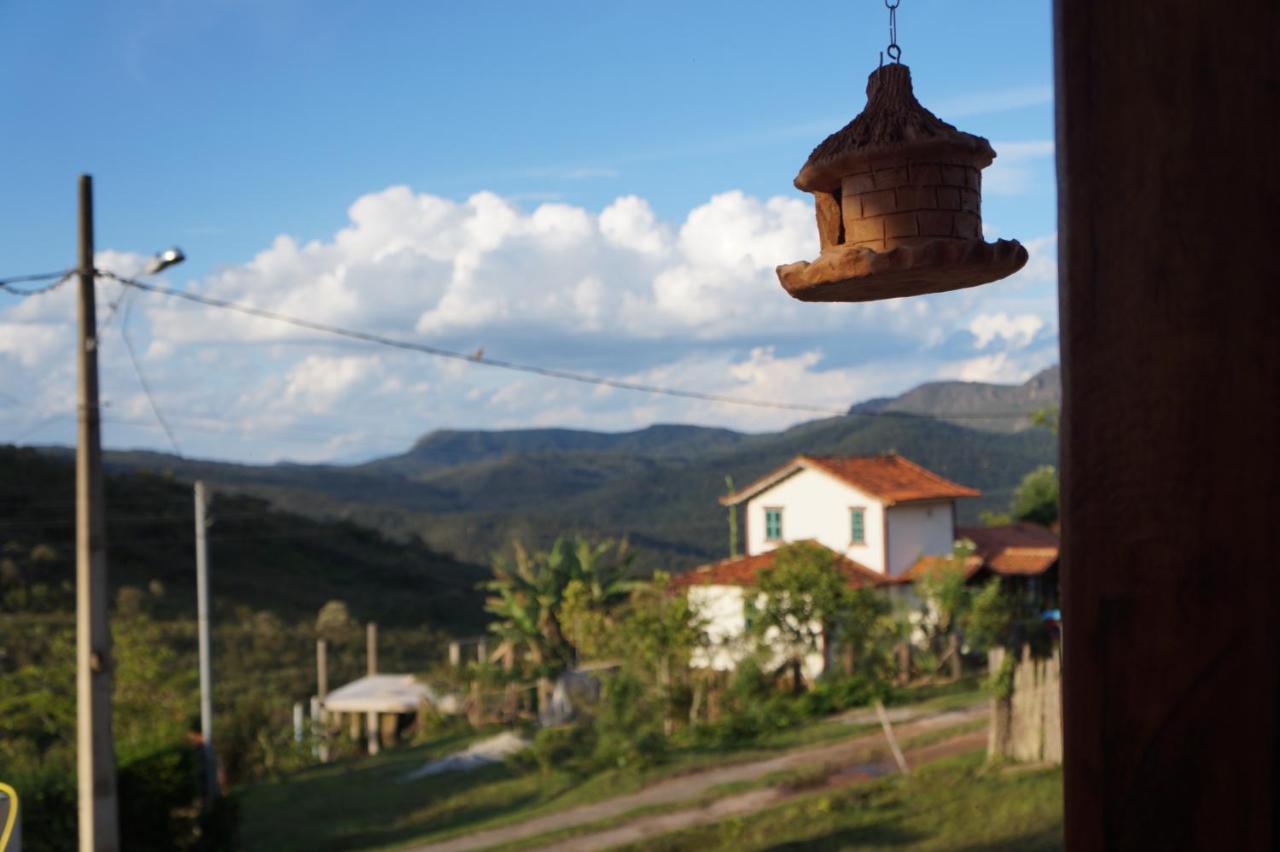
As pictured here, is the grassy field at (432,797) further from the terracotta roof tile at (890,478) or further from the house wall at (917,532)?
the terracotta roof tile at (890,478)

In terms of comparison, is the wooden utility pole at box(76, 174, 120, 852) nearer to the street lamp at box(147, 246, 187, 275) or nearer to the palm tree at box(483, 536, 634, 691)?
the street lamp at box(147, 246, 187, 275)

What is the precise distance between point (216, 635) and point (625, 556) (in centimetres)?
1511

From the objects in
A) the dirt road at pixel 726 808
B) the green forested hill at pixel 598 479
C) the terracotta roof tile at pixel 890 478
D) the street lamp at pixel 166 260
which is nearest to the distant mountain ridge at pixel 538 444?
the green forested hill at pixel 598 479

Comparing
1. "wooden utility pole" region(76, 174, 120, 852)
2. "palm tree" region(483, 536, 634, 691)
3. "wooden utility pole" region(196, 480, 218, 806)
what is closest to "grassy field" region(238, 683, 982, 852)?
"wooden utility pole" region(196, 480, 218, 806)

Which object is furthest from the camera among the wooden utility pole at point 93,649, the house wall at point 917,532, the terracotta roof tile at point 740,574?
the house wall at point 917,532

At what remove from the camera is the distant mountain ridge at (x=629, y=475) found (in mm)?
41500

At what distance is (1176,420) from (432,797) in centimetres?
1895

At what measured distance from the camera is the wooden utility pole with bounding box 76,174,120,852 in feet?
34.6

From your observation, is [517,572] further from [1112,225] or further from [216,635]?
[1112,225]

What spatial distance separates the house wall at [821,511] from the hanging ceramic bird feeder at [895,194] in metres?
24.9

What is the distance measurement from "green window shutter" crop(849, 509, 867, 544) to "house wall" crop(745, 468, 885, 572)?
7 centimetres

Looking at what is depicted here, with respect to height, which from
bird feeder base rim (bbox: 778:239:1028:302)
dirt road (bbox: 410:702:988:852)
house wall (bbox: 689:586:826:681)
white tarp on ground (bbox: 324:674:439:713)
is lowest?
white tarp on ground (bbox: 324:674:439:713)

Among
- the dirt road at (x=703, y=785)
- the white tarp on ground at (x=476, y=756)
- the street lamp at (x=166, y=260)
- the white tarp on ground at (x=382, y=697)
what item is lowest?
the white tarp on ground at (x=476, y=756)

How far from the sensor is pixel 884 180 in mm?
2549
